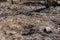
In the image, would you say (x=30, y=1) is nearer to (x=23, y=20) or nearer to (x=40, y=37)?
(x=23, y=20)

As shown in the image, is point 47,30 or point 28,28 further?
point 28,28

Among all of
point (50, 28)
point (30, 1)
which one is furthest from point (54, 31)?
point (30, 1)

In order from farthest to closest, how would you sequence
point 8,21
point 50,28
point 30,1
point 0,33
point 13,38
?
point 30,1, point 8,21, point 50,28, point 0,33, point 13,38

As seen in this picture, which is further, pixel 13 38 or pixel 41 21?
pixel 41 21

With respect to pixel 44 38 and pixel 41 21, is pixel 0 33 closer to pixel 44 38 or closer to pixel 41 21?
pixel 44 38

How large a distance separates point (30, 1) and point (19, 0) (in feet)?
3.46

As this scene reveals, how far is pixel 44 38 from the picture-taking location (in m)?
4.95

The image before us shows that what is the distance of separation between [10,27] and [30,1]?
5428mm

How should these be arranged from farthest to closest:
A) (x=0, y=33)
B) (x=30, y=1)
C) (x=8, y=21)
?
(x=30, y=1), (x=8, y=21), (x=0, y=33)

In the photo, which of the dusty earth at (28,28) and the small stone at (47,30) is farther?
the small stone at (47,30)

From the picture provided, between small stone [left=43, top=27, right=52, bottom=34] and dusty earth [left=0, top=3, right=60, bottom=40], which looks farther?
small stone [left=43, top=27, right=52, bottom=34]

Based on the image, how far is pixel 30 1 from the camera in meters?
10.9

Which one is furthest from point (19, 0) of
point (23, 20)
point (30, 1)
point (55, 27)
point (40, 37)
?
point (40, 37)

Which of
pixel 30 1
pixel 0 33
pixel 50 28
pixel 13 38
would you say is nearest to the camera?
pixel 13 38
